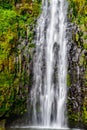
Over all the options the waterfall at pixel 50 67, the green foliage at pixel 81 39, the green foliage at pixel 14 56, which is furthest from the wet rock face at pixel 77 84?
the green foliage at pixel 14 56

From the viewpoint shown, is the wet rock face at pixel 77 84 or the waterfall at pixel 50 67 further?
the waterfall at pixel 50 67

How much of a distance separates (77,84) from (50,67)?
5.65 ft

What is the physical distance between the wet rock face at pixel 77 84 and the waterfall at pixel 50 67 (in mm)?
304

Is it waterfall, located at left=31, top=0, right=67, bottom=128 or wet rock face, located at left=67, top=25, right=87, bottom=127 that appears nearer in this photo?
wet rock face, located at left=67, top=25, right=87, bottom=127

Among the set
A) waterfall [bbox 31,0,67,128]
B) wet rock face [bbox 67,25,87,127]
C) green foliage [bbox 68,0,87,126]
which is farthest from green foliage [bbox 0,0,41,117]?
wet rock face [bbox 67,25,87,127]

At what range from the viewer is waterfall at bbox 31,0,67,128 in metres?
19.4

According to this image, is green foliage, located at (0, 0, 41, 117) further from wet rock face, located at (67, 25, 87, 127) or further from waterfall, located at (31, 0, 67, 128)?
wet rock face, located at (67, 25, 87, 127)

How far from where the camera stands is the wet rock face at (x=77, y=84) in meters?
19.2

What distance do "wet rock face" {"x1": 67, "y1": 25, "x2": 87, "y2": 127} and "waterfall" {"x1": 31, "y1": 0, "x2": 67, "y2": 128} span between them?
304 millimetres

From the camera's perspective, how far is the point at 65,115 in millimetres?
19297

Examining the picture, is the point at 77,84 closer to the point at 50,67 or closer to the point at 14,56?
the point at 50,67

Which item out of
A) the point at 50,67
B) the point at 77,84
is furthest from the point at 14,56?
the point at 77,84

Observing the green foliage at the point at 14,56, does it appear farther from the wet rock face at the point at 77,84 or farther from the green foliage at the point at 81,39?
the wet rock face at the point at 77,84

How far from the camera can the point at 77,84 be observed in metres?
19.4
